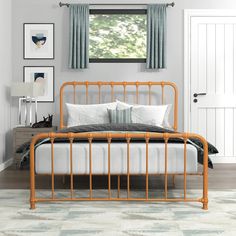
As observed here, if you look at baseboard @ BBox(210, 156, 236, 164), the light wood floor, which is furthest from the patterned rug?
baseboard @ BBox(210, 156, 236, 164)

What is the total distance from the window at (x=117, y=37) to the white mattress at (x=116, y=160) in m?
2.89

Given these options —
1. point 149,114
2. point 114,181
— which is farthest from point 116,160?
point 149,114

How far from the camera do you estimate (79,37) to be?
6555mm

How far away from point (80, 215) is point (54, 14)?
3.79m

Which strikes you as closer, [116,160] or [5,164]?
[116,160]

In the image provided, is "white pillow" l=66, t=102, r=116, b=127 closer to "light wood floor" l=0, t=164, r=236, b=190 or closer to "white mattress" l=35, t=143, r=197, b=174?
"light wood floor" l=0, t=164, r=236, b=190

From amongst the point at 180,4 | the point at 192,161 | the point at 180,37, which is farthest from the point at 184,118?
the point at 192,161

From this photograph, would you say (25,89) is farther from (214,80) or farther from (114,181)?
(214,80)

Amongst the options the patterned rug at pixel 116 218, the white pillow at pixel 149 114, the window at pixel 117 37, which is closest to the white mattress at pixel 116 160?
the patterned rug at pixel 116 218

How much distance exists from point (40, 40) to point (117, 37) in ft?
3.36

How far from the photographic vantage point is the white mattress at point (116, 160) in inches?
155

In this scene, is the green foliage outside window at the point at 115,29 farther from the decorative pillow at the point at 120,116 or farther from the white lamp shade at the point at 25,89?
the decorative pillow at the point at 120,116

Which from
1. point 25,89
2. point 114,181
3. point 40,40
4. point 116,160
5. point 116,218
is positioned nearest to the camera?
point 116,218

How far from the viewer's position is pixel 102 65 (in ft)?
21.9
